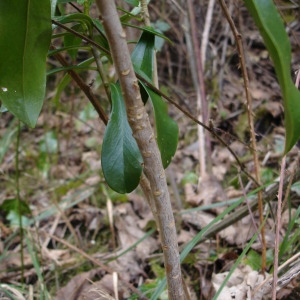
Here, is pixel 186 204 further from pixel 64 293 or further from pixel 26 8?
pixel 26 8

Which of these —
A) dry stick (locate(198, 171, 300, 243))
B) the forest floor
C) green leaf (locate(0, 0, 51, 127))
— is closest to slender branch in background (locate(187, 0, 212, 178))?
the forest floor

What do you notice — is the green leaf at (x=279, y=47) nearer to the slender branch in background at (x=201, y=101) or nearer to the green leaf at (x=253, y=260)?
the green leaf at (x=253, y=260)

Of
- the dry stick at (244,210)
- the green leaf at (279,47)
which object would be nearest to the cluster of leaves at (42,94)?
the green leaf at (279,47)

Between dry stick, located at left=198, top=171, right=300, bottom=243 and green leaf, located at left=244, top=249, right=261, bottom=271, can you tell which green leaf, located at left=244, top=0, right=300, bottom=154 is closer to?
dry stick, located at left=198, top=171, right=300, bottom=243

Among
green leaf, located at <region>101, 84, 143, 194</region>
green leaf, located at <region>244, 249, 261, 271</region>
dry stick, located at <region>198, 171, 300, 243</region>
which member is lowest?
green leaf, located at <region>244, 249, 261, 271</region>

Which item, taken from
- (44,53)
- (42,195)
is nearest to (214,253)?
(44,53)

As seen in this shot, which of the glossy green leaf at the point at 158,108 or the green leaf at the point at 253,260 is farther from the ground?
the glossy green leaf at the point at 158,108

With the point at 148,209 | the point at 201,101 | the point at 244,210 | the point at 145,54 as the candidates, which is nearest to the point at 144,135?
the point at 145,54
